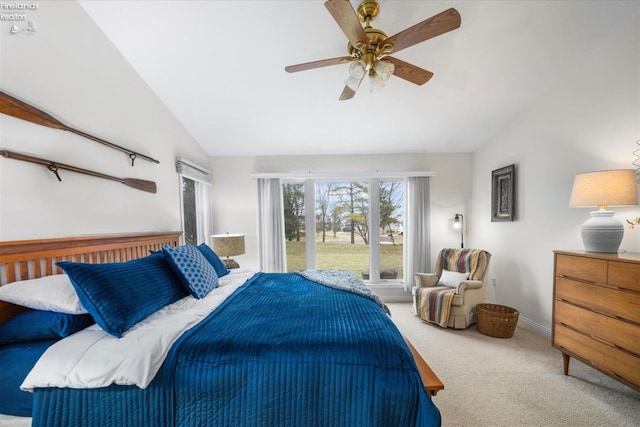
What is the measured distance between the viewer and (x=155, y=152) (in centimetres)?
267

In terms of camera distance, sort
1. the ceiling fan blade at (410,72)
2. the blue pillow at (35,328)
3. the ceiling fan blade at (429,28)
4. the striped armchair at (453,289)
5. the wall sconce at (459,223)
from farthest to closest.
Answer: the wall sconce at (459,223)
the striped armchair at (453,289)
the ceiling fan blade at (410,72)
the ceiling fan blade at (429,28)
the blue pillow at (35,328)

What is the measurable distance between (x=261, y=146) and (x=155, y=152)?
4.79 feet

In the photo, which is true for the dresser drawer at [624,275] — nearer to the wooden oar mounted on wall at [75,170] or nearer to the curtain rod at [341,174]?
the curtain rod at [341,174]

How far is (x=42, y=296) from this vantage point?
1265mm

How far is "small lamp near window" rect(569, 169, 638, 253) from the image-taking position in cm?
189

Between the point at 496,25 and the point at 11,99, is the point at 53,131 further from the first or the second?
the point at 496,25

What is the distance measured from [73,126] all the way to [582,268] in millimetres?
3933

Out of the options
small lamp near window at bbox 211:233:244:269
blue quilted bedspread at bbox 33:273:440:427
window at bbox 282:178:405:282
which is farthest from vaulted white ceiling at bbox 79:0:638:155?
blue quilted bedspread at bbox 33:273:440:427

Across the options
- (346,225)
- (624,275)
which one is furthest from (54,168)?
(624,275)

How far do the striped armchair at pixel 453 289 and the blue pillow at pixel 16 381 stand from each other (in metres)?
A: 3.31

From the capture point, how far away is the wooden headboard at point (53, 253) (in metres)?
1.33

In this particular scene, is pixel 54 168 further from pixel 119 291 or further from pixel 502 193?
pixel 502 193

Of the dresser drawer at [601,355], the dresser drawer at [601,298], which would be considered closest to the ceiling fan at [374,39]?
the dresser drawer at [601,298]

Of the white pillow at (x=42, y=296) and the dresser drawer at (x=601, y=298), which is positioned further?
the dresser drawer at (x=601, y=298)
